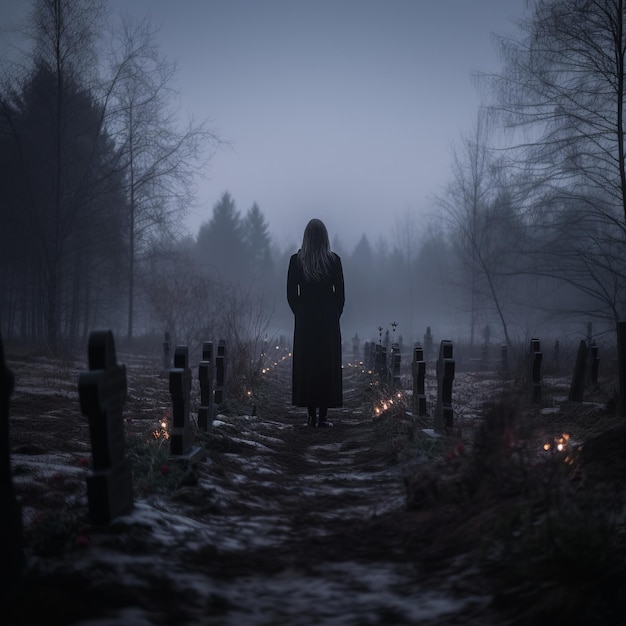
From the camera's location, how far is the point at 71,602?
2.56 m

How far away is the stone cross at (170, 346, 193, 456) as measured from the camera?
5371mm

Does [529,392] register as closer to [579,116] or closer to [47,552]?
[579,116]

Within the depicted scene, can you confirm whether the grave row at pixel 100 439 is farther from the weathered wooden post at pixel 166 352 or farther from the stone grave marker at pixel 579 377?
the weathered wooden post at pixel 166 352

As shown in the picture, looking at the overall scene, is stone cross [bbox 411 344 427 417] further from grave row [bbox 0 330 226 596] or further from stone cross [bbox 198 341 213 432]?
grave row [bbox 0 330 226 596]

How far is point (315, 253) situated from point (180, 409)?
148 inches

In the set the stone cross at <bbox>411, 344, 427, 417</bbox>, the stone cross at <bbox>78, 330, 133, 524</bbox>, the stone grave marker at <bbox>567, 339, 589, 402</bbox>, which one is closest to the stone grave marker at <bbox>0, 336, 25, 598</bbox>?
the stone cross at <bbox>78, 330, 133, 524</bbox>

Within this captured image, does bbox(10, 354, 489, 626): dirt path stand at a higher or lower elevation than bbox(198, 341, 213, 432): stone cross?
lower

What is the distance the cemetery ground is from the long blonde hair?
326cm

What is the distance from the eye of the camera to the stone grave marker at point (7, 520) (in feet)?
8.62

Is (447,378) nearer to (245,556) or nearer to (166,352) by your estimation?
(245,556)

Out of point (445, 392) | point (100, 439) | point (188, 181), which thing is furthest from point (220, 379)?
point (188, 181)

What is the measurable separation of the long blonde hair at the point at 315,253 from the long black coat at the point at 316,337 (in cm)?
9

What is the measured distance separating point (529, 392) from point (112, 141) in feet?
51.5

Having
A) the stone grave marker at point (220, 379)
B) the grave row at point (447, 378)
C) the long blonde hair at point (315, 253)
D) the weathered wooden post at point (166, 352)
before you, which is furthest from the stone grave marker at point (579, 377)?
the weathered wooden post at point (166, 352)
